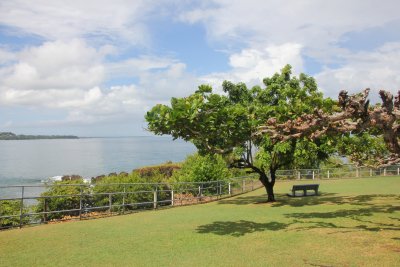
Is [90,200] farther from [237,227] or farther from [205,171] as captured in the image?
[237,227]

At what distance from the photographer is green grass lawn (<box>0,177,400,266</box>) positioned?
8539 mm

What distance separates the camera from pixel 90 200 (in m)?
20.1

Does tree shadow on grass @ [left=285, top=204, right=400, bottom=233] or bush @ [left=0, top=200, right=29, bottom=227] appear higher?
tree shadow on grass @ [left=285, top=204, right=400, bottom=233]

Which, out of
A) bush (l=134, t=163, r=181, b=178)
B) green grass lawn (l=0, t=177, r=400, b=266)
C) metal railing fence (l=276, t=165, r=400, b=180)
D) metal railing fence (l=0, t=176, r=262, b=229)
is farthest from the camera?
bush (l=134, t=163, r=181, b=178)

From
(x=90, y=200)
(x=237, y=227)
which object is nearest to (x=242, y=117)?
(x=237, y=227)

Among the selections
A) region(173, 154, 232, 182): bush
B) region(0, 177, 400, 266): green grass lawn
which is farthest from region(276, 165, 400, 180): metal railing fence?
region(0, 177, 400, 266): green grass lawn

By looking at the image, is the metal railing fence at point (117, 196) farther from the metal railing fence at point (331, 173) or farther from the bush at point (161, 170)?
the bush at point (161, 170)

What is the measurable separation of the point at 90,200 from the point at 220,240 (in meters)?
11.3

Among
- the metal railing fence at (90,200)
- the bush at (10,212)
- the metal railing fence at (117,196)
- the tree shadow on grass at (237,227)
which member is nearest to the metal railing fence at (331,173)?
the metal railing fence at (117,196)

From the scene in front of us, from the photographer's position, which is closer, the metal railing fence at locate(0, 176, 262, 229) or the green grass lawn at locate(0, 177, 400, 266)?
the green grass lawn at locate(0, 177, 400, 266)

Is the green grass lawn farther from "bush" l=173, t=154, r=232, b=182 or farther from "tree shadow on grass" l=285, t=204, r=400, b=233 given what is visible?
"bush" l=173, t=154, r=232, b=182

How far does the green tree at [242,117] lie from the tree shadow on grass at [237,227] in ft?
7.78

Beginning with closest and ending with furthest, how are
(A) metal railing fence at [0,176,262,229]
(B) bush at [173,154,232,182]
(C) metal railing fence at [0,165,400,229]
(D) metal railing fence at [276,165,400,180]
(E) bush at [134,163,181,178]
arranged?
(A) metal railing fence at [0,176,262,229], (C) metal railing fence at [0,165,400,229], (B) bush at [173,154,232,182], (D) metal railing fence at [276,165,400,180], (E) bush at [134,163,181,178]

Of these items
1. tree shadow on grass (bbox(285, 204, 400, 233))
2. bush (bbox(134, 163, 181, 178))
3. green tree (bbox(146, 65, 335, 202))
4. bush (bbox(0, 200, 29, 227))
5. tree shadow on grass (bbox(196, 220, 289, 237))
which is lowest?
bush (bbox(0, 200, 29, 227))
